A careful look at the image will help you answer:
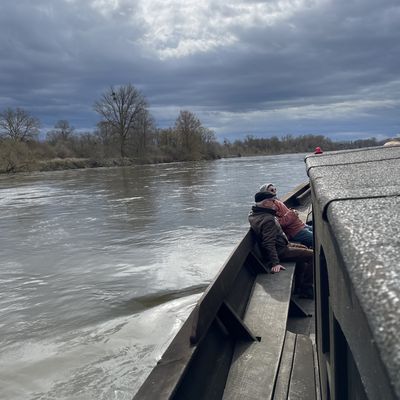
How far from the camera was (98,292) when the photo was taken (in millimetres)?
6125

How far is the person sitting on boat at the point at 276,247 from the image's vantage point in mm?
5012

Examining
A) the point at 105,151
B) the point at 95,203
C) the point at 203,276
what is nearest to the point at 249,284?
the point at 203,276

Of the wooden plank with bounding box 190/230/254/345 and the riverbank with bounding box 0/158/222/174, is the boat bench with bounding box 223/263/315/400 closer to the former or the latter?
the wooden plank with bounding box 190/230/254/345

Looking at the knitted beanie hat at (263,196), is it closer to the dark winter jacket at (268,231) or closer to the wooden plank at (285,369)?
the dark winter jacket at (268,231)

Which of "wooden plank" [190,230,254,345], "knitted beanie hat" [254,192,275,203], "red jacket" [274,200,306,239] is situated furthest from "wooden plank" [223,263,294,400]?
"red jacket" [274,200,306,239]

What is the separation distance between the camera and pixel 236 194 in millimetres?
17594

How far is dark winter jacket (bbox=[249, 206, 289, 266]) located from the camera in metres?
5.01

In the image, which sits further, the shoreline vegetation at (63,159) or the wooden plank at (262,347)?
the shoreline vegetation at (63,159)

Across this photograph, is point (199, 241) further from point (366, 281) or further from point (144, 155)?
point (144, 155)

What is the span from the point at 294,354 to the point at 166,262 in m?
4.50

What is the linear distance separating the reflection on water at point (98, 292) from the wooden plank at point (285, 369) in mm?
1363

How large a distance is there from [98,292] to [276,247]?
2.63m

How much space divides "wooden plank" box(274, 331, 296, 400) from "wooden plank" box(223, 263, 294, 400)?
0.05 metres

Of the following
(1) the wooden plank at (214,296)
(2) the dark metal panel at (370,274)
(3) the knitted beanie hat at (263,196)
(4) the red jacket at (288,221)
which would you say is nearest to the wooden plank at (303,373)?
(1) the wooden plank at (214,296)
